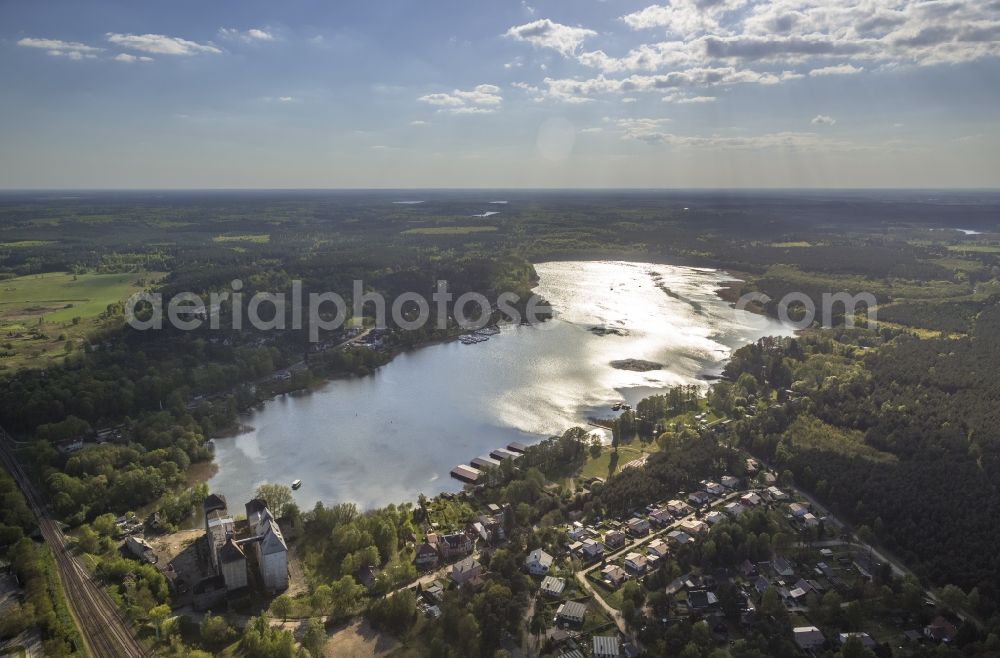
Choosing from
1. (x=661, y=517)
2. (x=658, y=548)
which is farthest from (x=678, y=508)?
(x=658, y=548)

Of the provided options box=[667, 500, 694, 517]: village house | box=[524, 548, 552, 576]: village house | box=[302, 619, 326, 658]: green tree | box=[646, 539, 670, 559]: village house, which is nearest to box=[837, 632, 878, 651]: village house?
box=[646, 539, 670, 559]: village house

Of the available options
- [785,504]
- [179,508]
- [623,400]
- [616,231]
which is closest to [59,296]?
[179,508]

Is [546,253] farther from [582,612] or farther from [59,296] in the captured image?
[582,612]

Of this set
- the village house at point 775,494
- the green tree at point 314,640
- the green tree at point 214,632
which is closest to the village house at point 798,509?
the village house at point 775,494

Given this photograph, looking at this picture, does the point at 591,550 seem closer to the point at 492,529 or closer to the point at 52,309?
the point at 492,529

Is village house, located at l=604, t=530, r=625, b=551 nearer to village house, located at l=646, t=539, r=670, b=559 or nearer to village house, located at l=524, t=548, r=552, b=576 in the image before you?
village house, located at l=646, t=539, r=670, b=559
